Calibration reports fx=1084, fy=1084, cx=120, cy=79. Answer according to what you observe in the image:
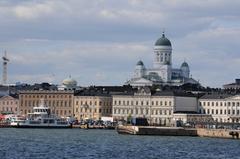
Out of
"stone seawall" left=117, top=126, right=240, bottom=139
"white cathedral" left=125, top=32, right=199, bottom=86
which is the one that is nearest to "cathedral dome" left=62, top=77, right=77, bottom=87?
"white cathedral" left=125, top=32, right=199, bottom=86

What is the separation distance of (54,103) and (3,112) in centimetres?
1040

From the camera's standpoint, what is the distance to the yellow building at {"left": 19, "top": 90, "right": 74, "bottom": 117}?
171500mm

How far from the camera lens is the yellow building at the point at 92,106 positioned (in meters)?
169

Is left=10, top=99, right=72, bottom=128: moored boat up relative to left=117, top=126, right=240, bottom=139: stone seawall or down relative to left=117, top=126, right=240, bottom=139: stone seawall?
up

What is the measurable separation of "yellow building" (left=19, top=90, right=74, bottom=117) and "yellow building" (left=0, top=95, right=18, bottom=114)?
5238mm

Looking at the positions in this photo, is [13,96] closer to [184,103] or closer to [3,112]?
[3,112]

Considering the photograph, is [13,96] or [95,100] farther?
[13,96]

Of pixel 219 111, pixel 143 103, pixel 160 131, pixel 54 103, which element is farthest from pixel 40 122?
pixel 160 131

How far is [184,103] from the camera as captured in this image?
16262cm

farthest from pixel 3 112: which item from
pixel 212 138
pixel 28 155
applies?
pixel 28 155

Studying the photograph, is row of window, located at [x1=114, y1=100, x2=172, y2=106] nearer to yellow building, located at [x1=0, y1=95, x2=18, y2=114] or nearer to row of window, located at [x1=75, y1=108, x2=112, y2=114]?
row of window, located at [x1=75, y1=108, x2=112, y2=114]

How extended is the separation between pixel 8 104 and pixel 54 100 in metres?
12.3

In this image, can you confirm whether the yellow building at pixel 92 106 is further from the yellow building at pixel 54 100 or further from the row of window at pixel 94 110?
the yellow building at pixel 54 100

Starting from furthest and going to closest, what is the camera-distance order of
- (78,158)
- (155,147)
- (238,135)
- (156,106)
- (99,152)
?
(156,106) → (238,135) → (155,147) → (99,152) → (78,158)
